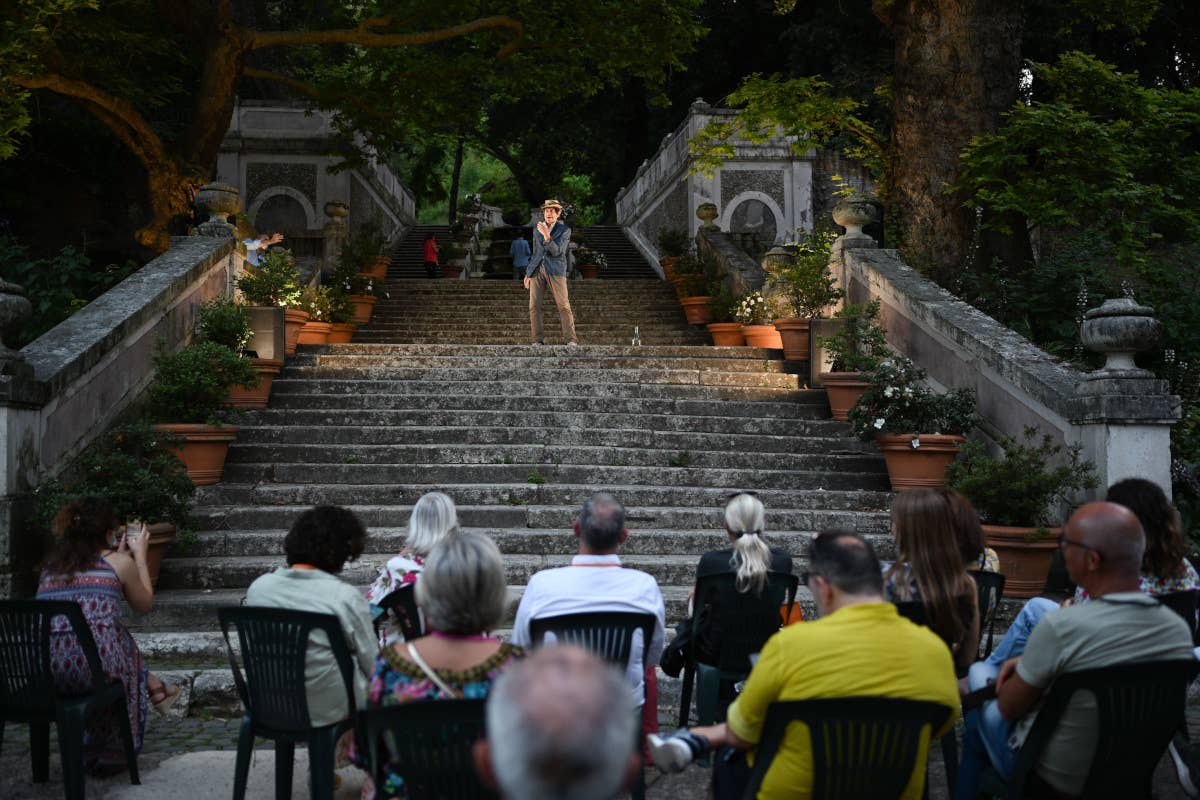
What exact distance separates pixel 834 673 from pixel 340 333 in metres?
11.1

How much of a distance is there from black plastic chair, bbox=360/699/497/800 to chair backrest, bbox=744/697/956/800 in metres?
0.77

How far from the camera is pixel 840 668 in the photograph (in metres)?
3.06

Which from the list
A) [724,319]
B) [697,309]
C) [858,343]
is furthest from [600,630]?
[697,309]

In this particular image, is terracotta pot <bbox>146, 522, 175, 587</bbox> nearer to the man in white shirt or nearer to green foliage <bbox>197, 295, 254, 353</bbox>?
green foliage <bbox>197, 295, 254, 353</bbox>

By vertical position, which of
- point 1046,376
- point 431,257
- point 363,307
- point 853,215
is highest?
point 853,215

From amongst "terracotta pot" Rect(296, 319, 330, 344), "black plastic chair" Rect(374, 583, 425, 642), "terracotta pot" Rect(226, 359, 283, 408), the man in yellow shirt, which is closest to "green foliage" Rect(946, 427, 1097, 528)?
"black plastic chair" Rect(374, 583, 425, 642)

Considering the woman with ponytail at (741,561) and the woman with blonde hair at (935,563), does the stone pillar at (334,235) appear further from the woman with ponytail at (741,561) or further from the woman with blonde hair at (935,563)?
the woman with blonde hair at (935,563)

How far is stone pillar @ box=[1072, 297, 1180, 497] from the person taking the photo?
735 centimetres

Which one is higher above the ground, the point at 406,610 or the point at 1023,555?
the point at 406,610

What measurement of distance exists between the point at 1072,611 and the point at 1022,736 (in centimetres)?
47

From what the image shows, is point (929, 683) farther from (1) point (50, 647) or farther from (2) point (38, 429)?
(2) point (38, 429)

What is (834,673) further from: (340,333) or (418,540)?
(340,333)

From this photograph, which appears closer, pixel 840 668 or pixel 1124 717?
pixel 840 668

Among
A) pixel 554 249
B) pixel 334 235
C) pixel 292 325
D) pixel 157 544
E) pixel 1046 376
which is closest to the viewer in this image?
pixel 157 544
